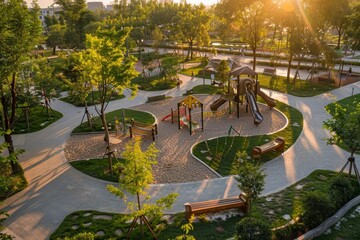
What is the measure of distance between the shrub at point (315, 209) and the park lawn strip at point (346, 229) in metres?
0.52

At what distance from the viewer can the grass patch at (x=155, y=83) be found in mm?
33625

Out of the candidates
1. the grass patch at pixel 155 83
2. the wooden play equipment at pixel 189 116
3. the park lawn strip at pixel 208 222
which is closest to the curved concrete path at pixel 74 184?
the park lawn strip at pixel 208 222

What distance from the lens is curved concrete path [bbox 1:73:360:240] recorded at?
1324 centimetres

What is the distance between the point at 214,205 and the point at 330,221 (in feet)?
14.3

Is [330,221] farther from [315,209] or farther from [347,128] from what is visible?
[347,128]

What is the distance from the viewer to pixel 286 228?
11.1 meters

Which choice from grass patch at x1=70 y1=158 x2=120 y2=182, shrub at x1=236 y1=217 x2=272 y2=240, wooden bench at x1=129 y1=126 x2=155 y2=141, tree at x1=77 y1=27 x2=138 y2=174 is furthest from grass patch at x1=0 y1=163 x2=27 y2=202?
shrub at x1=236 y1=217 x2=272 y2=240

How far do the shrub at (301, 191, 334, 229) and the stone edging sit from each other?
0.20 metres

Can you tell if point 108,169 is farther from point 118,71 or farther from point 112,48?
point 112,48

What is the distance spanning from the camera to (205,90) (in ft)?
104

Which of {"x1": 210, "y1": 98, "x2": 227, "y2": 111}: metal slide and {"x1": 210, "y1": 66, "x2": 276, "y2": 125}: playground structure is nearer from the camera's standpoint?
{"x1": 210, "y1": 66, "x2": 276, "y2": 125}: playground structure

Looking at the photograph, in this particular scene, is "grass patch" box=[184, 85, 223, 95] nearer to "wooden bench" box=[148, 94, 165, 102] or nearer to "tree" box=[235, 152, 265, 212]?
"wooden bench" box=[148, 94, 165, 102]

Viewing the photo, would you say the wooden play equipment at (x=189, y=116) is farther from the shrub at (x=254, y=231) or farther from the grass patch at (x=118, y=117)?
the shrub at (x=254, y=231)

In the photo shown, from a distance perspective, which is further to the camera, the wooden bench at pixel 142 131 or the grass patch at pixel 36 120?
the grass patch at pixel 36 120
